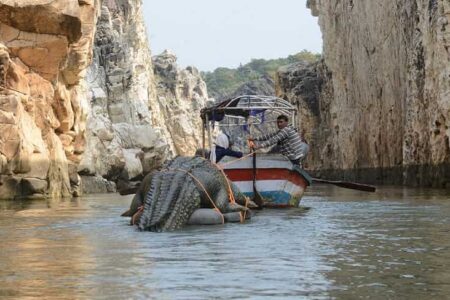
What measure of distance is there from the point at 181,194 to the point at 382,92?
3663 cm

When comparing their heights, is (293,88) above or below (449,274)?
above

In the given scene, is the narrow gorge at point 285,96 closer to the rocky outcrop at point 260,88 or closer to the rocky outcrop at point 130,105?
the rocky outcrop at point 130,105

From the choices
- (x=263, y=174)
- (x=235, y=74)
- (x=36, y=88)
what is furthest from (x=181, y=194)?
(x=235, y=74)

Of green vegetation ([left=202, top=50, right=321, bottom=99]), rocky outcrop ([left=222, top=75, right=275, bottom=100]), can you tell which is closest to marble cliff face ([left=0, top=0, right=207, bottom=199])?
rocky outcrop ([left=222, top=75, right=275, bottom=100])

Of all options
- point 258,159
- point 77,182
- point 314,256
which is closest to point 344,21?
point 77,182

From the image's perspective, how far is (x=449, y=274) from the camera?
719 centimetres

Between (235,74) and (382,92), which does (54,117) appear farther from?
(235,74)

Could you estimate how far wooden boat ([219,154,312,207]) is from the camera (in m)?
19.0

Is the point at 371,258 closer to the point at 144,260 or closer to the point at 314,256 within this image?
the point at 314,256

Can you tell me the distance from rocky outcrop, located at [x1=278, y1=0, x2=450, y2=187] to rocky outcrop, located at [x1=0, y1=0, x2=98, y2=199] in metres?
14.5

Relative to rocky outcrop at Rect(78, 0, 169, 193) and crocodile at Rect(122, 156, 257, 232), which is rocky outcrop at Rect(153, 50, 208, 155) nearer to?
rocky outcrop at Rect(78, 0, 169, 193)

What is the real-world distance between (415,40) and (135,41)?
64163 mm

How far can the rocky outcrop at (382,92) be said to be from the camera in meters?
32.9

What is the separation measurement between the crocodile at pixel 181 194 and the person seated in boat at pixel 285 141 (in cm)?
470
